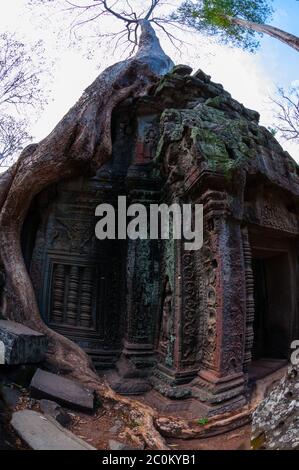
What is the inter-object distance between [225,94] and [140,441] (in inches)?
192

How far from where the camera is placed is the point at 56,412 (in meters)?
2.40

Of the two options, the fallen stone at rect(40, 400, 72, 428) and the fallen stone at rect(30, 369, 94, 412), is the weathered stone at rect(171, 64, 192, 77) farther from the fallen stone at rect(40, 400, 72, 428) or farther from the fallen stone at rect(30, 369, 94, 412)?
the fallen stone at rect(40, 400, 72, 428)

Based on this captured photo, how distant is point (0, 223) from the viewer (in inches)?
162

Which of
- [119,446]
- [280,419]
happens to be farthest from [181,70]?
[119,446]

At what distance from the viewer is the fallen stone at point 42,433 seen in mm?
1825

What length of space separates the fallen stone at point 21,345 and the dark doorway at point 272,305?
3.08m

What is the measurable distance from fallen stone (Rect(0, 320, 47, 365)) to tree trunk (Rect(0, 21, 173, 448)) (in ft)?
1.11

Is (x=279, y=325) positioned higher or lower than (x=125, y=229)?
lower

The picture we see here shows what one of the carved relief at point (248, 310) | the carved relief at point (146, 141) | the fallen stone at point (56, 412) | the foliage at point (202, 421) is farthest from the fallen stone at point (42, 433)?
the carved relief at point (146, 141)

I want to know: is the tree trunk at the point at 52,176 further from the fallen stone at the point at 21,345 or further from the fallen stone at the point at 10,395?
the fallen stone at the point at 10,395

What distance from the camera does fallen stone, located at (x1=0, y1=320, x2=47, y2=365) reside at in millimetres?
2711

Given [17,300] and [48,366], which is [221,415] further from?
[17,300]
